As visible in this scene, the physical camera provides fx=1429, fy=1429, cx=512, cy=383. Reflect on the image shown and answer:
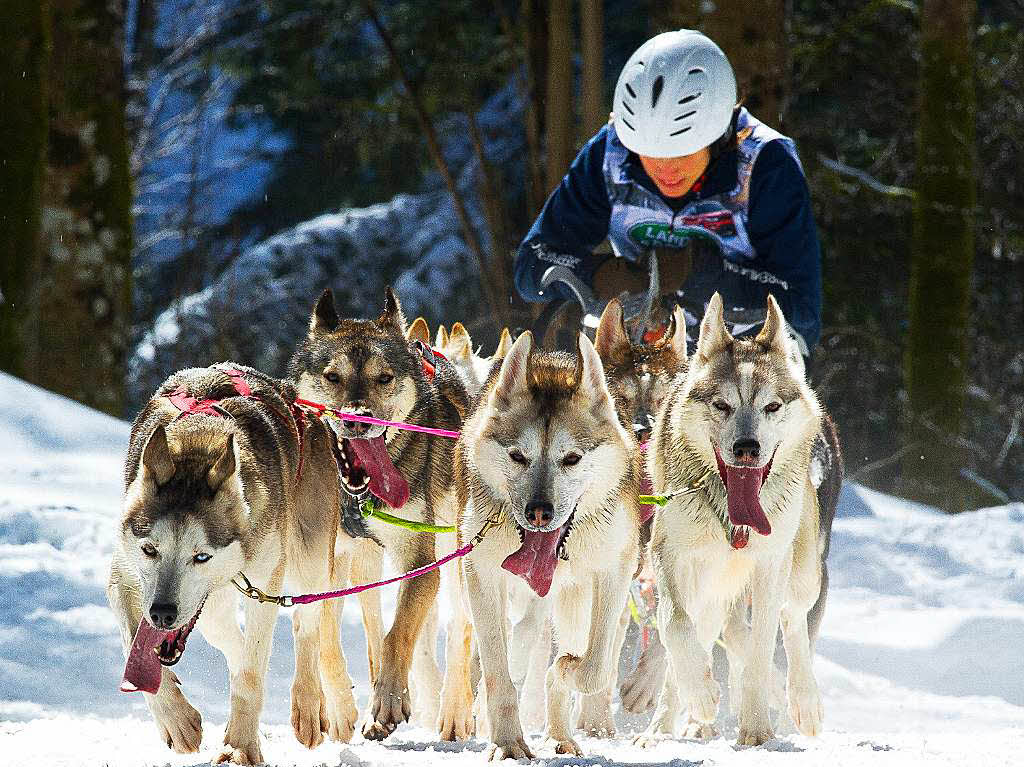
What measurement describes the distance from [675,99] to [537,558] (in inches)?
98.7

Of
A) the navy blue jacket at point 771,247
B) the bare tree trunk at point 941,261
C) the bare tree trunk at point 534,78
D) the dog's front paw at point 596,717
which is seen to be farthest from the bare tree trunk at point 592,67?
the dog's front paw at point 596,717

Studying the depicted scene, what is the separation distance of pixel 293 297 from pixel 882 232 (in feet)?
25.7

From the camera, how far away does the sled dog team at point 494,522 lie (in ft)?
13.0

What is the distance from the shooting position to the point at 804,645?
520 cm

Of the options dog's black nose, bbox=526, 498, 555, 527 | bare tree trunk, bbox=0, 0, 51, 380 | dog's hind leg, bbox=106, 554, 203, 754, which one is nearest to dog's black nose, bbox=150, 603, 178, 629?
dog's hind leg, bbox=106, 554, 203, 754

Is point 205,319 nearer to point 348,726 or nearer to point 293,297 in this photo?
point 293,297

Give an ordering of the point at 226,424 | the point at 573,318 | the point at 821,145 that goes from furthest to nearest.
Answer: the point at 821,145
the point at 573,318
the point at 226,424

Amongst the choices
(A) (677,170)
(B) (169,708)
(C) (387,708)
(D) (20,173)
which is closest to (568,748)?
(C) (387,708)

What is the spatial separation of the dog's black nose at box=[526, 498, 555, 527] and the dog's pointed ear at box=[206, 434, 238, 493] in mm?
807

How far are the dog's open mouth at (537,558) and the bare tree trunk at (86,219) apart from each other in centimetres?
768

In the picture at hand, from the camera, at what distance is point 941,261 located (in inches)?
611

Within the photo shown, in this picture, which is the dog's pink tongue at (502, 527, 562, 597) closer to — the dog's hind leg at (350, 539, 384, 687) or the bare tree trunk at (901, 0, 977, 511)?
the dog's hind leg at (350, 539, 384, 687)

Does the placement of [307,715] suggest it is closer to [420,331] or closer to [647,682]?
[647,682]

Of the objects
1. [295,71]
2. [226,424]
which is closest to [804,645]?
[226,424]
